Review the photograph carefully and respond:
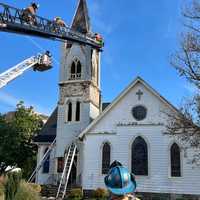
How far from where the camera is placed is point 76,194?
26.5 metres

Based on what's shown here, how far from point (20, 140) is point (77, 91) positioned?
1022 centimetres

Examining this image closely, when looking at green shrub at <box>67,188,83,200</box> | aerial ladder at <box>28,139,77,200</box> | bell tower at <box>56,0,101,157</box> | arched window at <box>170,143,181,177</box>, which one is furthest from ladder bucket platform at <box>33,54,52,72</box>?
arched window at <box>170,143,181,177</box>

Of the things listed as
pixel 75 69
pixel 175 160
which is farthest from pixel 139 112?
pixel 75 69

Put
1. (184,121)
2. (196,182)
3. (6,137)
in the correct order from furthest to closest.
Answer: (6,137)
(196,182)
(184,121)

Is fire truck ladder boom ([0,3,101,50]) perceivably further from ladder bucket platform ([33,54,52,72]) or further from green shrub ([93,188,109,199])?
green shrub ([93,188,109,199])

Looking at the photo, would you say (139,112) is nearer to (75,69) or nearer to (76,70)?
(76,70)

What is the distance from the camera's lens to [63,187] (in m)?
28.9

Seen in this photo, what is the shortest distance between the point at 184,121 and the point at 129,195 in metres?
15.3

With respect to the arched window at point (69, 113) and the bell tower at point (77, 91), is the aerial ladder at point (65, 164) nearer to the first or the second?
the bell tower at point (77, 91)

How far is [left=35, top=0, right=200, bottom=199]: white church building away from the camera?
87.0 feet

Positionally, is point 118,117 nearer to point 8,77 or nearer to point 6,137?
point 8,77

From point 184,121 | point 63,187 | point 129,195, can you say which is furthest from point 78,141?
point 129,195

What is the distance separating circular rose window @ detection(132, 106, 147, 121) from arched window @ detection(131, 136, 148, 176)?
5.52ft

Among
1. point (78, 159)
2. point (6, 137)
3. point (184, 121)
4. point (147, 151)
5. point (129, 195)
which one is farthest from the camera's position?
point (6, 137)
